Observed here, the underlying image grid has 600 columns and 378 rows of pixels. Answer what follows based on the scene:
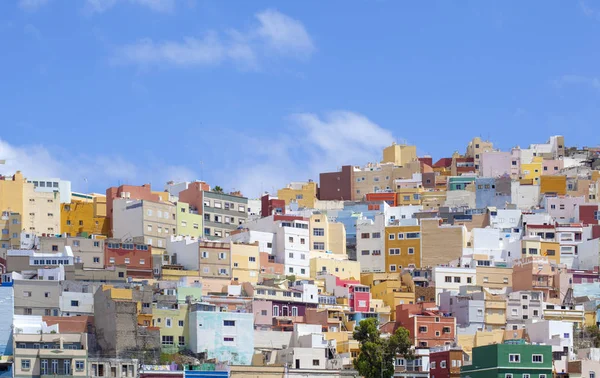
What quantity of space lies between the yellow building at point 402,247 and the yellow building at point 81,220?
1889 cm

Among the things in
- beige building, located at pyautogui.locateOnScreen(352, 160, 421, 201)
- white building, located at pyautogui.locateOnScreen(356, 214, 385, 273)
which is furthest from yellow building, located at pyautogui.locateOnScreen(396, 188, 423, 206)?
white building, located at pyautogui.locateOnScreen(356, 214, 385, 273)

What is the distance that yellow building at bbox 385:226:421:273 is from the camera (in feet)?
307

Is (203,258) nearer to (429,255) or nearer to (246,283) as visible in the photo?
(246,283)

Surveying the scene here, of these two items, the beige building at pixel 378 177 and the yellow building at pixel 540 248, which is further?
the beige building at pixel 378 177

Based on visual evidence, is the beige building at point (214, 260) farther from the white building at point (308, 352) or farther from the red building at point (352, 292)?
the white building at point (308, 352)

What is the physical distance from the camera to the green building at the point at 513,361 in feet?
211

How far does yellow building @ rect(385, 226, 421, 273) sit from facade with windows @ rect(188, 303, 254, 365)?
23428mm

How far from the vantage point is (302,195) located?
11412 cm

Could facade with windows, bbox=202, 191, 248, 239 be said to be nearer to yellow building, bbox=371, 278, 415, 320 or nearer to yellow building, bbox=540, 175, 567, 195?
yellow building, bbox=371, 278, 415, 320

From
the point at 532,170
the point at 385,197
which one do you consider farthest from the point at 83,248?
the point at 532,170

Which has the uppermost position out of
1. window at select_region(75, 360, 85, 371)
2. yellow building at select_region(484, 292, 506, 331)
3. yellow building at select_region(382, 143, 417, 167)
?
yellow building at select_region(382, 143, 417, 167)

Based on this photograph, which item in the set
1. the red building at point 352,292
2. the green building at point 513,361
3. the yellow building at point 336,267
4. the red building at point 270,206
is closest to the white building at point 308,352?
the green building at point 513,361

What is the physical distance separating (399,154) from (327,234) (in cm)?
3121

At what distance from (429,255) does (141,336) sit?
30.2 m
